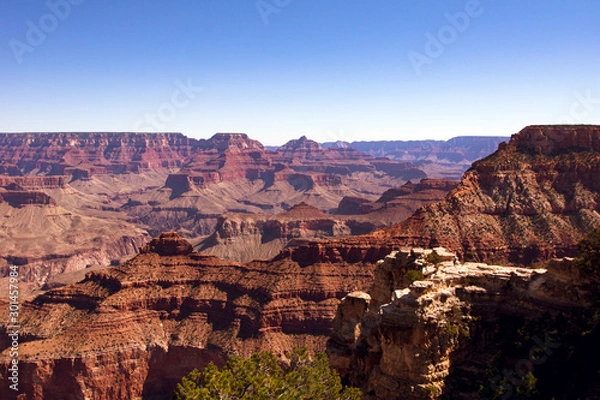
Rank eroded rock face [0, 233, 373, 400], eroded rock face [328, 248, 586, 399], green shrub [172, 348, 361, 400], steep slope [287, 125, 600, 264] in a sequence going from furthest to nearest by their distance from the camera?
1. steep slope [287, 125, 600, 264]
2. eroded rock face [0, 233, 373, 400]
3. green shrub [172, 348, 361, 400]
4. eroded rock face [328, 248, 586, 399]

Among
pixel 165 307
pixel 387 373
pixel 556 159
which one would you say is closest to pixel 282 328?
pixel 165 307

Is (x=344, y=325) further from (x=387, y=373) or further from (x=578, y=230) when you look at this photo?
(x=578, y=230)

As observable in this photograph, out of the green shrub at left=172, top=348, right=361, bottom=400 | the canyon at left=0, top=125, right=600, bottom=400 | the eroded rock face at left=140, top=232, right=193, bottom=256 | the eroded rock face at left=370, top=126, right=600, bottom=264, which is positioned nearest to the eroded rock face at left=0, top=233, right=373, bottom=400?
the canyon at left=0, top=125, right=600, bottom=400

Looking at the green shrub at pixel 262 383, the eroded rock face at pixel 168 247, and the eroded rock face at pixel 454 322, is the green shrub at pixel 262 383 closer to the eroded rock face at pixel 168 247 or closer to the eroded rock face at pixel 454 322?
the eroded rock face at pixel 454 322

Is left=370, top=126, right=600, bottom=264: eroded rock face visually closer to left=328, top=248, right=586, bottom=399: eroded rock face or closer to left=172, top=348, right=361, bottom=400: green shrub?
left=328, top=248, right=586, bottom=399: eroded rock face

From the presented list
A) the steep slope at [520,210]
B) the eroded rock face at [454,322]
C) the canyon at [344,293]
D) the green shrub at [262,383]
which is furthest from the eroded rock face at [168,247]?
the eroded rock face at [454,322]

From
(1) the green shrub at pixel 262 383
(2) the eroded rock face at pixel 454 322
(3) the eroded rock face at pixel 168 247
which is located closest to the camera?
(2) the eroded rock face at pixel 454 322

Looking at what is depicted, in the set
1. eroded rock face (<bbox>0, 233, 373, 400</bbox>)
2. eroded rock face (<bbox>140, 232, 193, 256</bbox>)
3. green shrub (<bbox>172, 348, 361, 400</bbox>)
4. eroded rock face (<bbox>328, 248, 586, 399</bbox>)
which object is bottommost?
eroded rock face (<bbox>0, 233, 373, 400</bbox>)
